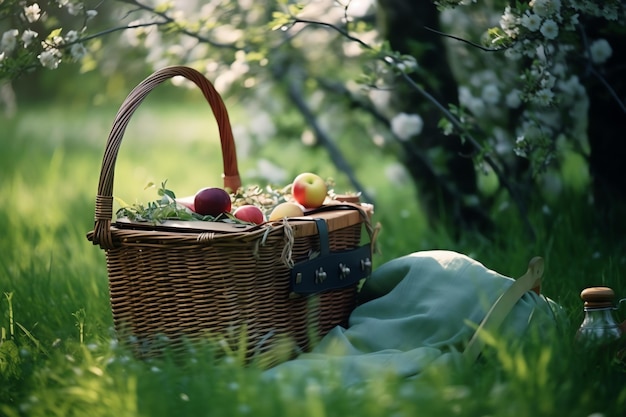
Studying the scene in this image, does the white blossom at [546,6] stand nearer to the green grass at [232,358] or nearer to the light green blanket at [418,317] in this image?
the light green blanket at [418,317]

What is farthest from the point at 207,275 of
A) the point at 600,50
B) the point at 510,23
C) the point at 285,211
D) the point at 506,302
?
the point at 600,50

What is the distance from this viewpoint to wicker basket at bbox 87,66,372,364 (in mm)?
2381

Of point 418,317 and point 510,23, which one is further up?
point 510,23

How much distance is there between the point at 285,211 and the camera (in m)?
2.67

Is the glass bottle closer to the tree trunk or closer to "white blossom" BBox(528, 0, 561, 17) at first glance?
"white blossom" BBox(528, 0, 561, 17)

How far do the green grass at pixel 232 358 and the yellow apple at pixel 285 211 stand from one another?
52cm

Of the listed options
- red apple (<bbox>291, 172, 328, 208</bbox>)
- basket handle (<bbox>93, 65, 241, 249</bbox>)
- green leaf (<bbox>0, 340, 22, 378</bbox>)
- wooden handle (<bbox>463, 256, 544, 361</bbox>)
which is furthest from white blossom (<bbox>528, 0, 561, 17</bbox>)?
green leaf (<bbox>0, 340, 22, 378</bbox>)

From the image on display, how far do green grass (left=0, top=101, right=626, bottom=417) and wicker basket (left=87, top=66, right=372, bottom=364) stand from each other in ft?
0.37

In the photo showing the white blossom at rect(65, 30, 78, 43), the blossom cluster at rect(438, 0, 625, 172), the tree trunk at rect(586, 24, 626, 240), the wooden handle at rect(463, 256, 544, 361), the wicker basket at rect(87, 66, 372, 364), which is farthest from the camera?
the tree trunk at rect(586, 24, 626, 240)

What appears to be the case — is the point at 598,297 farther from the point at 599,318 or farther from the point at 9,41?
the point at 9,41

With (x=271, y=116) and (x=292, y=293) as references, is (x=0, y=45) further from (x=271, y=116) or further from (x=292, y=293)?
(x=271, y=116)

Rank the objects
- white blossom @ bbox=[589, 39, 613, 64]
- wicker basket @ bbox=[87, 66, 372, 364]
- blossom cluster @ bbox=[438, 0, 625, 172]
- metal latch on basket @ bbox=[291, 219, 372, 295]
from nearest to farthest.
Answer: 1. wicker basket @ bbox=[87, 66, 372, 364]
2. metal latch on basket @ bbox=[291, 219, 372, 295]
3. blossom cluster @ bbox=[438, 0, 625, 172]
4. white blossom @ bbox=[589, 39, 613, 64]

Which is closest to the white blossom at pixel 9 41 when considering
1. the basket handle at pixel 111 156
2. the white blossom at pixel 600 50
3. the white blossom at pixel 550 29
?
the basket handle at pixel 111 156

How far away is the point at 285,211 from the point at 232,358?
0.72 metres
